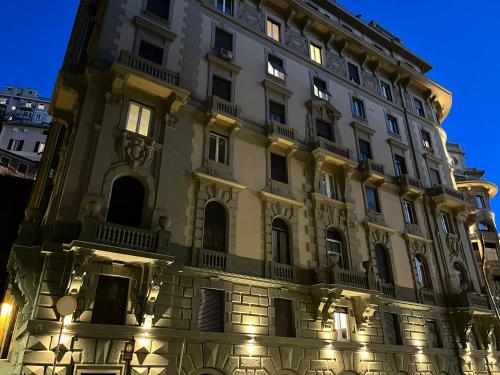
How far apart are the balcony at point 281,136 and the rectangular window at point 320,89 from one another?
5330 millimetres

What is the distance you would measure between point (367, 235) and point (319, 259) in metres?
4.61

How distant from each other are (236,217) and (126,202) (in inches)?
199

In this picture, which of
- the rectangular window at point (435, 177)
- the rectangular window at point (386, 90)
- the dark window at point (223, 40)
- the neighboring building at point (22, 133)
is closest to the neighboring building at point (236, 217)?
the dark window at point (223, 40)

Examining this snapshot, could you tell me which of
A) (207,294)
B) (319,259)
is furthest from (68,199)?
(319,259)

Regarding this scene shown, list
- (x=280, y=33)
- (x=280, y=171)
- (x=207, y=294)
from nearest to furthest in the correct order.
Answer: (x=207, y=294)
(x=280, y=171)
(x=280, y=33)

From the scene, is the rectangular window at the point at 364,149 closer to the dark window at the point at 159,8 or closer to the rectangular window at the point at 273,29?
the rectangular window at the point at 273,29

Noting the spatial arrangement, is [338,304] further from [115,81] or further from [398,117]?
[398,117]

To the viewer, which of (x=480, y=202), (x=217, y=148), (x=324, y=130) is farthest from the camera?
(x=480, y=202)

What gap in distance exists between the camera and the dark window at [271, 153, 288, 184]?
20.8 m

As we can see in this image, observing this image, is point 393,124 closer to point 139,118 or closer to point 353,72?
point 353,72

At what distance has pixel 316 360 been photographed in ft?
55.8

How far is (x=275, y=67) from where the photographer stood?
23.8 meters

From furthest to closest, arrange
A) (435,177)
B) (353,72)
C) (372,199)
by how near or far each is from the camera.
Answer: (435,177), (353,72), (372,199)

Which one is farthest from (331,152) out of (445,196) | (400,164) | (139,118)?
(139,118)
